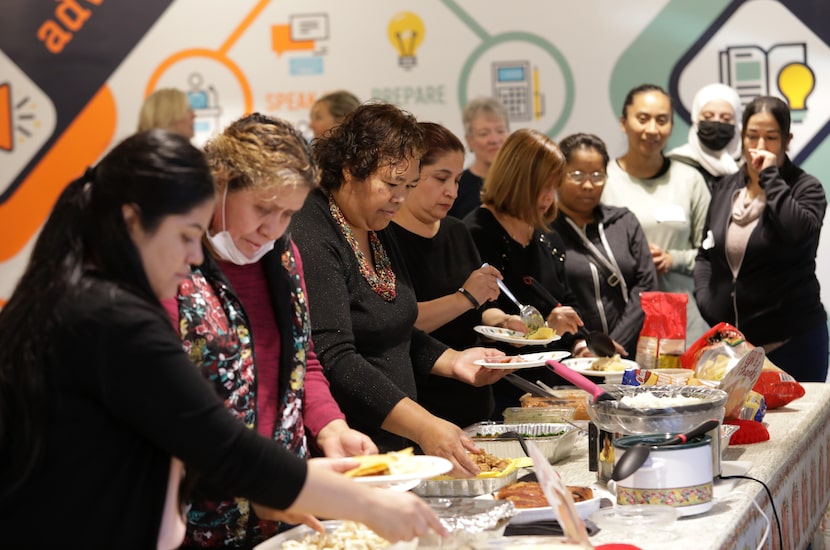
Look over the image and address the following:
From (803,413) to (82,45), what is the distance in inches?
165

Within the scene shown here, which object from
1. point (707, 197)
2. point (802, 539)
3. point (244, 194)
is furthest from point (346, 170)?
point (707, 197)

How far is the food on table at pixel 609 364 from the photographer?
305 cm

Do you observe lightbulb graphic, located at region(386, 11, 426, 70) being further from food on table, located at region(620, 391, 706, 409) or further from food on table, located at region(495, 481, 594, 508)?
food on table, located at region(495, 481, 594, 508)

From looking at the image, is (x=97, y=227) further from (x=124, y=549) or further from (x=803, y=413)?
(x=803, y=413)

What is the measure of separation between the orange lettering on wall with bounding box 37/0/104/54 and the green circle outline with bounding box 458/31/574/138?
6.42 ft

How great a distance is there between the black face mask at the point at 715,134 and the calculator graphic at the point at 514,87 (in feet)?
2.99

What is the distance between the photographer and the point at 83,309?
3.94 feet

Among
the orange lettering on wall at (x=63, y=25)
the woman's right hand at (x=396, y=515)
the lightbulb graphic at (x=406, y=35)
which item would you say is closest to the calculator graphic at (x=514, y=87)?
the lightbulb graphic at (x=406, y=35)

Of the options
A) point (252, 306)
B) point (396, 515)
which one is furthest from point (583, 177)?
point (396, 515)

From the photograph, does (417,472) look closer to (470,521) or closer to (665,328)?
(470,521)

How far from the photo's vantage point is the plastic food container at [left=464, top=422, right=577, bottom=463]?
2.32 m

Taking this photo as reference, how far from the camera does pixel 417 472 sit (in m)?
1.57

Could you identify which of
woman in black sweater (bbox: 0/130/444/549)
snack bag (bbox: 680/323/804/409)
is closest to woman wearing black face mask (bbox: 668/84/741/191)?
snack bag (bbox: 680/323/804/409)

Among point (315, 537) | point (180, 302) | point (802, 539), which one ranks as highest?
point (180, 302)
